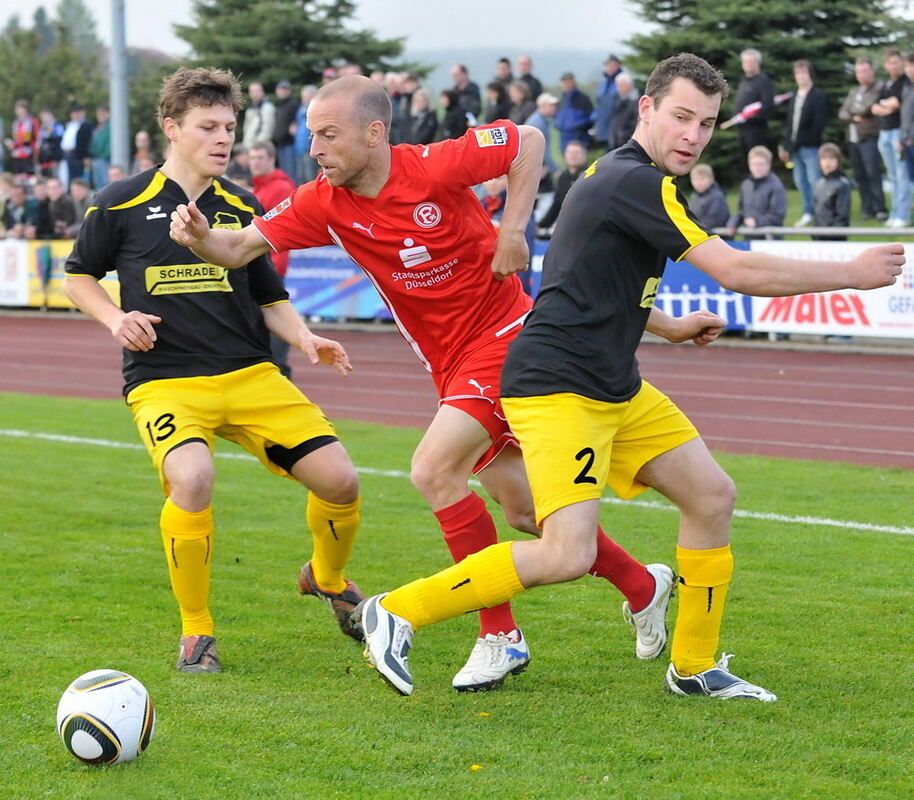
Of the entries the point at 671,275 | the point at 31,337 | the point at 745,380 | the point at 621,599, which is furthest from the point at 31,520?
the point at 31,337

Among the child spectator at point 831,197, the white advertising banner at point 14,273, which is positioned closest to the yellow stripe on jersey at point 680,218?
the child spectator at point 831,197

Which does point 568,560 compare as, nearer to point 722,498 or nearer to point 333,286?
point 722,498

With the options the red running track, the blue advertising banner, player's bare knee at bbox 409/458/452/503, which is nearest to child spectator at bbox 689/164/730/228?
the red running track

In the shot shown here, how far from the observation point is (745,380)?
1388 cm

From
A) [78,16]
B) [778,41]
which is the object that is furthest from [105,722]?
[78,16]

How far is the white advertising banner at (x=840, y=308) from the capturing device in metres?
14.6

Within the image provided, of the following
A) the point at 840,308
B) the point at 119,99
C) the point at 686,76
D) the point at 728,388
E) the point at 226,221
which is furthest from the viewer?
the point at 119,99

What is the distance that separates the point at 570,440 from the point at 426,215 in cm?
114

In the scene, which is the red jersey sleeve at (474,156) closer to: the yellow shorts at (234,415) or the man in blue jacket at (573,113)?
the yellow shorts at (234,415)

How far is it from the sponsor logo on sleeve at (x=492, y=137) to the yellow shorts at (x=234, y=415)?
1270 mm

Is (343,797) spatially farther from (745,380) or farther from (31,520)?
(745,380)

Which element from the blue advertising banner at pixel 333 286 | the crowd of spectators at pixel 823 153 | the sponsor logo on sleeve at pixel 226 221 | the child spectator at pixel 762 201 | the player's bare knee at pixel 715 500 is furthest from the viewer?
the blue advertising banner at pixel 333 286

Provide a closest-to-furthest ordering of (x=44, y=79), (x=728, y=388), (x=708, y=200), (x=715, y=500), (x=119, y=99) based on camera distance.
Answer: (x=715, y=500) → (x=728, y=388) → (x=708, y=200) → (x=119, y=99) → (x=44, y=79)

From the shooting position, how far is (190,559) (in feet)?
17.0
